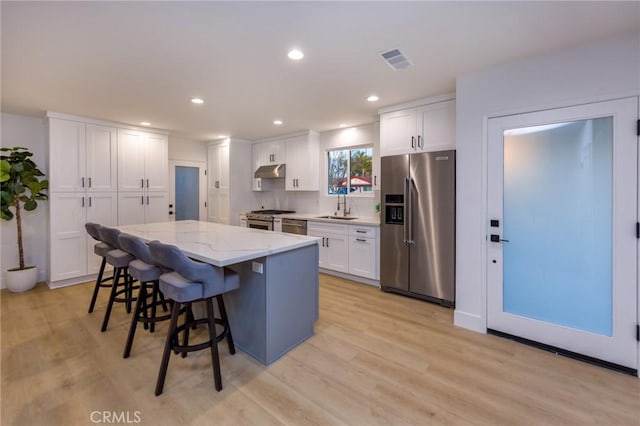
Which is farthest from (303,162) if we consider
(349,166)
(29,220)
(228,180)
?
(29,220)

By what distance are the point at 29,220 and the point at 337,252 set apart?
4.75 metres

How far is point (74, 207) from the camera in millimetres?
4156

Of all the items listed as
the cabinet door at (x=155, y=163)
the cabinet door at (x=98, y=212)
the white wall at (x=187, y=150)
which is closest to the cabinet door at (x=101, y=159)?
the cabinet door at (x=98, y=212)

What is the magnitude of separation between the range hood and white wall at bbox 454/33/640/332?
11.5ft

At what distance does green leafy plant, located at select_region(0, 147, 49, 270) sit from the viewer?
3633mm

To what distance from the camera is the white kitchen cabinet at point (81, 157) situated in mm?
3980

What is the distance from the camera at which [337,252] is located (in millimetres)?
4457

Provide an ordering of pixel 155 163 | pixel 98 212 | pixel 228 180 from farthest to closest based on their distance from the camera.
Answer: pixel 228 180
pixel 155 163
pixel 98 212

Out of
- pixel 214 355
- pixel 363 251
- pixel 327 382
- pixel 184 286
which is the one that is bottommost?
pixel 327 382

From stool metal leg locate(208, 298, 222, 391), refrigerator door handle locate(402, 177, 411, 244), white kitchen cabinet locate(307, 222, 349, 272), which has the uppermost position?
refrigerator door handle locate(402, 177, 411, 244)

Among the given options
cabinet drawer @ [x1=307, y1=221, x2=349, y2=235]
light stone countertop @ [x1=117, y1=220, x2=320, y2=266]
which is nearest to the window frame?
cabinet drawer @ [x1=307, y1=221, x2=349, y2=235]

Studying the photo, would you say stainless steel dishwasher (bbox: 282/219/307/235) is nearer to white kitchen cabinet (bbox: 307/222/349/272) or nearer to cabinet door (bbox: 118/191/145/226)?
white kitchen cabinet (bbox: 307/222/349/272)

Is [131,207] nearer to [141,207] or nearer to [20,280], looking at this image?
[141,207]

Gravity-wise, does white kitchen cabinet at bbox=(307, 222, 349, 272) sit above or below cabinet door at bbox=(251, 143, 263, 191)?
below
